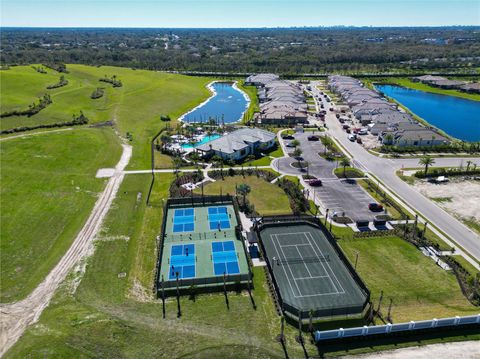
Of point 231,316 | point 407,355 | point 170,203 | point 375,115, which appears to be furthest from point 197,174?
point 375,115

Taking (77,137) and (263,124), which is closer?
(77,137)

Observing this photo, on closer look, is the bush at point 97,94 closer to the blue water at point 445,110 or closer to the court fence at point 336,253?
the court fence at point 336,253

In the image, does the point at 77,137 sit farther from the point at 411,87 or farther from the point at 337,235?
the point at 411,87

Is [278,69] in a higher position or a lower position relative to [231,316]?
higher

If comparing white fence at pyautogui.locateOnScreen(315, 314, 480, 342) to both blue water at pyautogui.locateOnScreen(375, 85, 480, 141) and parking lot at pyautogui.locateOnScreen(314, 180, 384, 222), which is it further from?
blue water at pyautogui.locateOnScreen(375, 85, 480, 141)

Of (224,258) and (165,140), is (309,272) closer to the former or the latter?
(224,258)

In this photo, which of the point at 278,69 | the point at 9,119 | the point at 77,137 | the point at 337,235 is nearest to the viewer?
the point at 337,235
